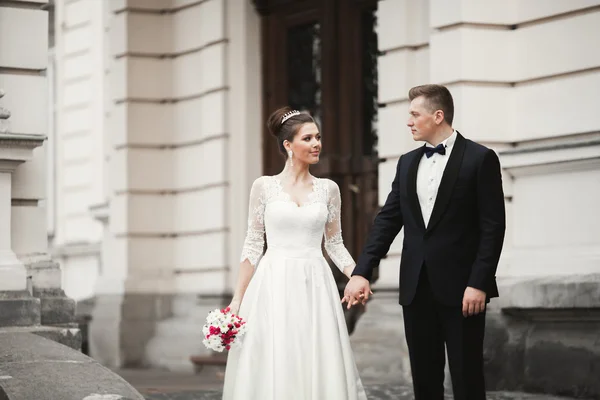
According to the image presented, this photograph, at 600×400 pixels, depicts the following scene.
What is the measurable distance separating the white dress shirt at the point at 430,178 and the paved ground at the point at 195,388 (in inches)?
151

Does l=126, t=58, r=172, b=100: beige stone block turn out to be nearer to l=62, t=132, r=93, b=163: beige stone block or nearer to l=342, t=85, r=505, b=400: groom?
l=62, t=132, r=93, b=163: beige stone block

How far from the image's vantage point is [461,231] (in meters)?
7.00

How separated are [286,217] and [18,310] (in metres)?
3.11

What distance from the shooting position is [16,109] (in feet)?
36.1

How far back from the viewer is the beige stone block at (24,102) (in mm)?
10984

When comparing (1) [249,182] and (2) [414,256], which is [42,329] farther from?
(1) [249,182]

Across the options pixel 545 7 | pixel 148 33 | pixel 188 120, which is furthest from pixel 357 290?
→ pixel 148 33

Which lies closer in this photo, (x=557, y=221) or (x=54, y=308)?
(x=54, y=308)

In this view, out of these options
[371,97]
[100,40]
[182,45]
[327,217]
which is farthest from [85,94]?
[327,217]

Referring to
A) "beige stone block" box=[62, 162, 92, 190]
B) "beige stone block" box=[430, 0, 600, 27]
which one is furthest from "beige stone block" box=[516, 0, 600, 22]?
"beige stone block" box=[62, 162, 92, 190]

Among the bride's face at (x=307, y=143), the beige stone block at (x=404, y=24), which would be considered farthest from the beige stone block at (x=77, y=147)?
the bride's face at (x=307, y=143)

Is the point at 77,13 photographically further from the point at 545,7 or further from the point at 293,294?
the point at 293,294

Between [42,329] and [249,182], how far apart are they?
18.5 feet

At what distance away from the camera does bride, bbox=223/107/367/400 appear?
7809 mm
